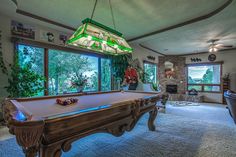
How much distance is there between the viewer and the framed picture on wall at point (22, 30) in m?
3.30

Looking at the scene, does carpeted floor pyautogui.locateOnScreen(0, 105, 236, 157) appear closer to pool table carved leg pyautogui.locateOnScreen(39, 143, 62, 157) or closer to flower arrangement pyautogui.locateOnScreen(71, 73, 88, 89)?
pool table carved leg pyautogui.locateOnScreen(39, 143, 62, 157)

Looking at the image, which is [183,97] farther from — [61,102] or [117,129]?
[61,102]

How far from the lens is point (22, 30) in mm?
3424

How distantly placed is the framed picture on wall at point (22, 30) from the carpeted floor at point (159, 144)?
2.50m

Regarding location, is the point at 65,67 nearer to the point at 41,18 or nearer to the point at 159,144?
the point at 41,18

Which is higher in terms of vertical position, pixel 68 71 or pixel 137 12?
pixel 137 12

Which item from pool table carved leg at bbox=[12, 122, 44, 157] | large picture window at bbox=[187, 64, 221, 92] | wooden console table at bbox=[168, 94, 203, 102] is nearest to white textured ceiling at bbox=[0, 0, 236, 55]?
pool table carved leg at bbox=[12, 122, 44, 157]

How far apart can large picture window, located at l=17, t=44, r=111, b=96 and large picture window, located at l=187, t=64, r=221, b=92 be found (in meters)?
5.57

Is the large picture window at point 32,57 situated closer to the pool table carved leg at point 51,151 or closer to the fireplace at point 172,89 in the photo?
the pool table carved leg at point 51,151

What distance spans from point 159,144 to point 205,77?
706cm

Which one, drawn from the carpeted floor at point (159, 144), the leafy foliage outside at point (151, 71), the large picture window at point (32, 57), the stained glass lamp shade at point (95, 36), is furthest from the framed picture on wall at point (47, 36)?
the leafy foliage outside at point (151, 71)

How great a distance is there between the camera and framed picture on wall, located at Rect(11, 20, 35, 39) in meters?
3.30

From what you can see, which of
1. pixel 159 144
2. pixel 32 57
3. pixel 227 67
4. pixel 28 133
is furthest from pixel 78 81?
pixel 227 67

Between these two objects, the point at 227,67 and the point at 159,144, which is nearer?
the point at 159,144
